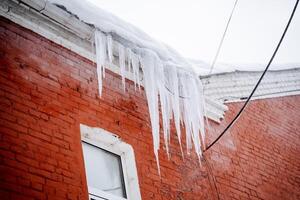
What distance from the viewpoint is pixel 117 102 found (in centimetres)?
466

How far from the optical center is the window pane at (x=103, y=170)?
3990 millimetres

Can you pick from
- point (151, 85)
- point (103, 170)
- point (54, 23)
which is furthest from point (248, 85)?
point (54, 23)

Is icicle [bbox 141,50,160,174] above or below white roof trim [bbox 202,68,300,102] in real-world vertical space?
below

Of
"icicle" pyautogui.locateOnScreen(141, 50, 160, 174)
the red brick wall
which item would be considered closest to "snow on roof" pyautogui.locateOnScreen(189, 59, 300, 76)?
the red brick wall

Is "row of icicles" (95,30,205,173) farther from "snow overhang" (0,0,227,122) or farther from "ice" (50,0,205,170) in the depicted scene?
"snow overhang" (0,0,227,122)

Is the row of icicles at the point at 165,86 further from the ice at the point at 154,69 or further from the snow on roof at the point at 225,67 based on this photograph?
the snow on roof at the point at 225,67

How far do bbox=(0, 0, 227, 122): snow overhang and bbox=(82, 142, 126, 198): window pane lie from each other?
1.20m

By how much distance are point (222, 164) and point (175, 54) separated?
1.69 metres

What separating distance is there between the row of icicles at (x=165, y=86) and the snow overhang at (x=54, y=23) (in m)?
0.20

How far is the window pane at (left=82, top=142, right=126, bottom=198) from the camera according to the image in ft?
13.1

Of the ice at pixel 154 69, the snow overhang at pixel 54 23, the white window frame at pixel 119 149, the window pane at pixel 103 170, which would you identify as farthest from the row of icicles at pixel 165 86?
the window pane at pixel 103 170

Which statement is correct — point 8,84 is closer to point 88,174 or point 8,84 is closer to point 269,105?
point 88,174

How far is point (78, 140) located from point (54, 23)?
4.73ft

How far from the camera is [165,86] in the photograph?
4855 millimetres
